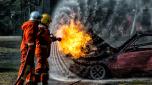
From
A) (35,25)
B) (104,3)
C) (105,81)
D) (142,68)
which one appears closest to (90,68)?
(105,81)

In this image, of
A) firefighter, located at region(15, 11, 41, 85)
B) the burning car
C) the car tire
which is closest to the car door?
the burning car

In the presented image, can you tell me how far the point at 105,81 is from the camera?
49.6 ft

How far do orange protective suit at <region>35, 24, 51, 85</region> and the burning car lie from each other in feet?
8.28

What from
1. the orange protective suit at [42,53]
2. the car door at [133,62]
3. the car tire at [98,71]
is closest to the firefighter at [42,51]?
the orange protective suit at [42,53]

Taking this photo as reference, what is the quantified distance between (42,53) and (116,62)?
3.35m

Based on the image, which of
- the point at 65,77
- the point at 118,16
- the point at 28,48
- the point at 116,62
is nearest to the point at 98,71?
the point at 116,62

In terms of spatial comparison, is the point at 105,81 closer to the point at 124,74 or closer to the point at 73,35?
the point at 124,74

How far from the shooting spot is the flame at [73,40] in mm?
15102

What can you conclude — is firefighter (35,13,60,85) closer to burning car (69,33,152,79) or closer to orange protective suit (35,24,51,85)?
orange protective suit (35,24,51,85)

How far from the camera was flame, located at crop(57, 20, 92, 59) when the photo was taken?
1510cm

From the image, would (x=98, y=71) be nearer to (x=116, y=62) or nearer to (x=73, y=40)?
(x=116, y=62)

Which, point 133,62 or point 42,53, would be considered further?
point 133,62

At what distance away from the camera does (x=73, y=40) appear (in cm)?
1517

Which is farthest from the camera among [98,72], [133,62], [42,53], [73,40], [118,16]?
[118,16]
